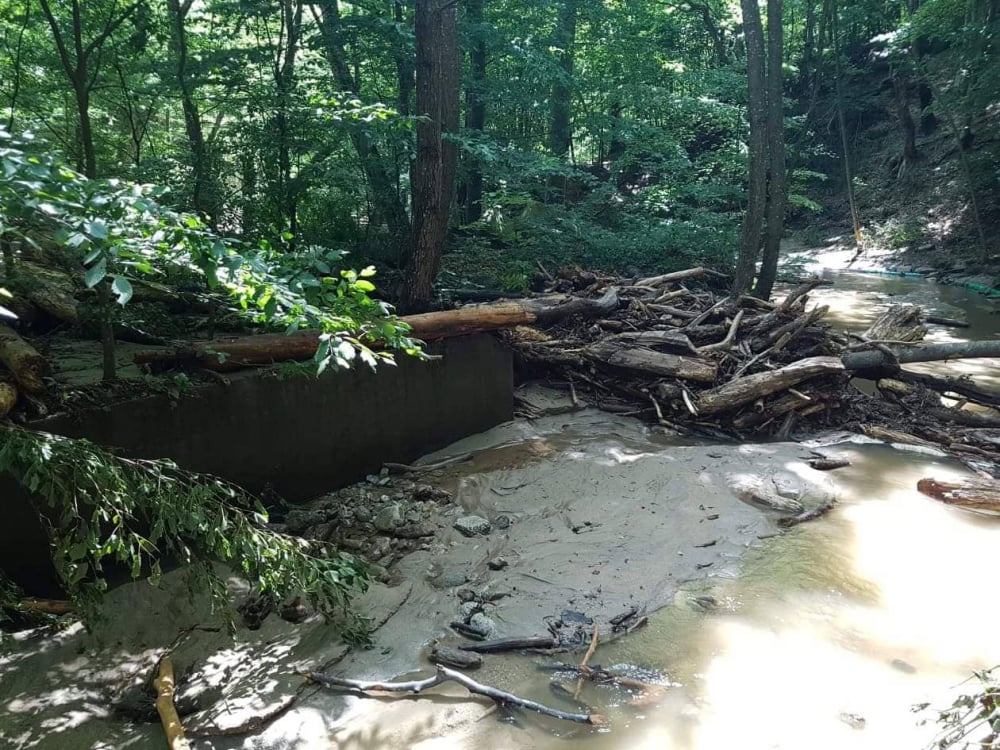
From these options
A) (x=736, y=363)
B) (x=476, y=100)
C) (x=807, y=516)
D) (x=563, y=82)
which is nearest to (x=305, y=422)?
(x=807, y=516)

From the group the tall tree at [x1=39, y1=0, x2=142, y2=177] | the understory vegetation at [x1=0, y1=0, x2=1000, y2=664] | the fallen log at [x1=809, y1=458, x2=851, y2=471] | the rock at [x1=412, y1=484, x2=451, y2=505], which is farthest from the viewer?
the fallen log at [x1=809, y1=458, x2=851, y2=471]

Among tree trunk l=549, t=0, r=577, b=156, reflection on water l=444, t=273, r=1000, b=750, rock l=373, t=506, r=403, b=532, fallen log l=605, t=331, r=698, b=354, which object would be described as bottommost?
reflection on water l=444, t=273, r=1000, b=750

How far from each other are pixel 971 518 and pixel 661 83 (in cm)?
1207

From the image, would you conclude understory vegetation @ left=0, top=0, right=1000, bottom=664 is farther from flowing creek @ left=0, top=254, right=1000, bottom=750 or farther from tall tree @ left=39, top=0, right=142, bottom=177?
flowing creek @ left=0, top=254, right=1000, bottom=750

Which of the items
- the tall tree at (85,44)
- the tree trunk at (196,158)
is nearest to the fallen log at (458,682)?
the tree trunk at (196,158)

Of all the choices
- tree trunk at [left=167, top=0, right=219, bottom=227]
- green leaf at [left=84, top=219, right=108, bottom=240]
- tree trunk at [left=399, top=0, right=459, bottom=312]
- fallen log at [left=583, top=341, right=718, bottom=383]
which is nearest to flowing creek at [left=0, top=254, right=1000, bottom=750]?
fallen log at [left=583, top=341, right=718, bottom=383]

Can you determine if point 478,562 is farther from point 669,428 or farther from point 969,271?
point 969,271

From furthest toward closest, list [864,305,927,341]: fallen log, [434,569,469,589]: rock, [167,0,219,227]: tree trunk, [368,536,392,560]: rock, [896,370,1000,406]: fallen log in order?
[864,305,927,341]: fallen log, [896,370,1000,406]: fallen log, [167,0,219,227]: tree trunk, [368,536,392,560]: rock, [434,569,469,589]: rock

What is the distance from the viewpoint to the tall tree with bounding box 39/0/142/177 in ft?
20.1

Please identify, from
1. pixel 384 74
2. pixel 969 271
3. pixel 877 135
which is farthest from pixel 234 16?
pixel 877 135

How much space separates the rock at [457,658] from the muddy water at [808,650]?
10 cm

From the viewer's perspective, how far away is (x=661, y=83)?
47.6ft

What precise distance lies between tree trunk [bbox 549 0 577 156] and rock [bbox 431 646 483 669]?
25.1 ft

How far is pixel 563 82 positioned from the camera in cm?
877
